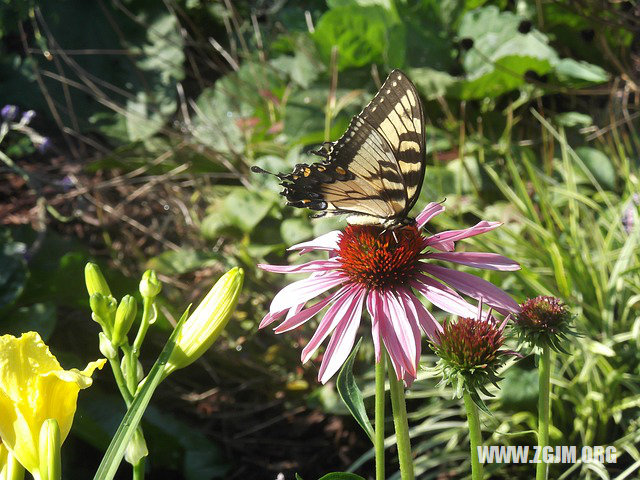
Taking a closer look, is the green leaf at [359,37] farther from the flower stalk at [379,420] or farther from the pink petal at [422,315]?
the flower stalk at [379,420]

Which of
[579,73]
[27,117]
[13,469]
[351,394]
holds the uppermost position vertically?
[579,73]

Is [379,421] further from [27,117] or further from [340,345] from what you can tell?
[27,117]

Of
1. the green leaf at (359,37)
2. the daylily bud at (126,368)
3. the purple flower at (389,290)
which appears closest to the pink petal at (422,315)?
the purple flower at (389,290)

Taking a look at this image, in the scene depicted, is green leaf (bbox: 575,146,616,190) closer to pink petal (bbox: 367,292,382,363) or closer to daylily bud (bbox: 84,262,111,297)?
pink petal (bbox: 367,292,382,363)

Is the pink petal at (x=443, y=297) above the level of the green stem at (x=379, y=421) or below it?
above

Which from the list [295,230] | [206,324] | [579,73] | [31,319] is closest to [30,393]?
[206,324]

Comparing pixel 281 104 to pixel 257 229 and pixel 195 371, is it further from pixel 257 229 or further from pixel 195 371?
pixel 195 371
